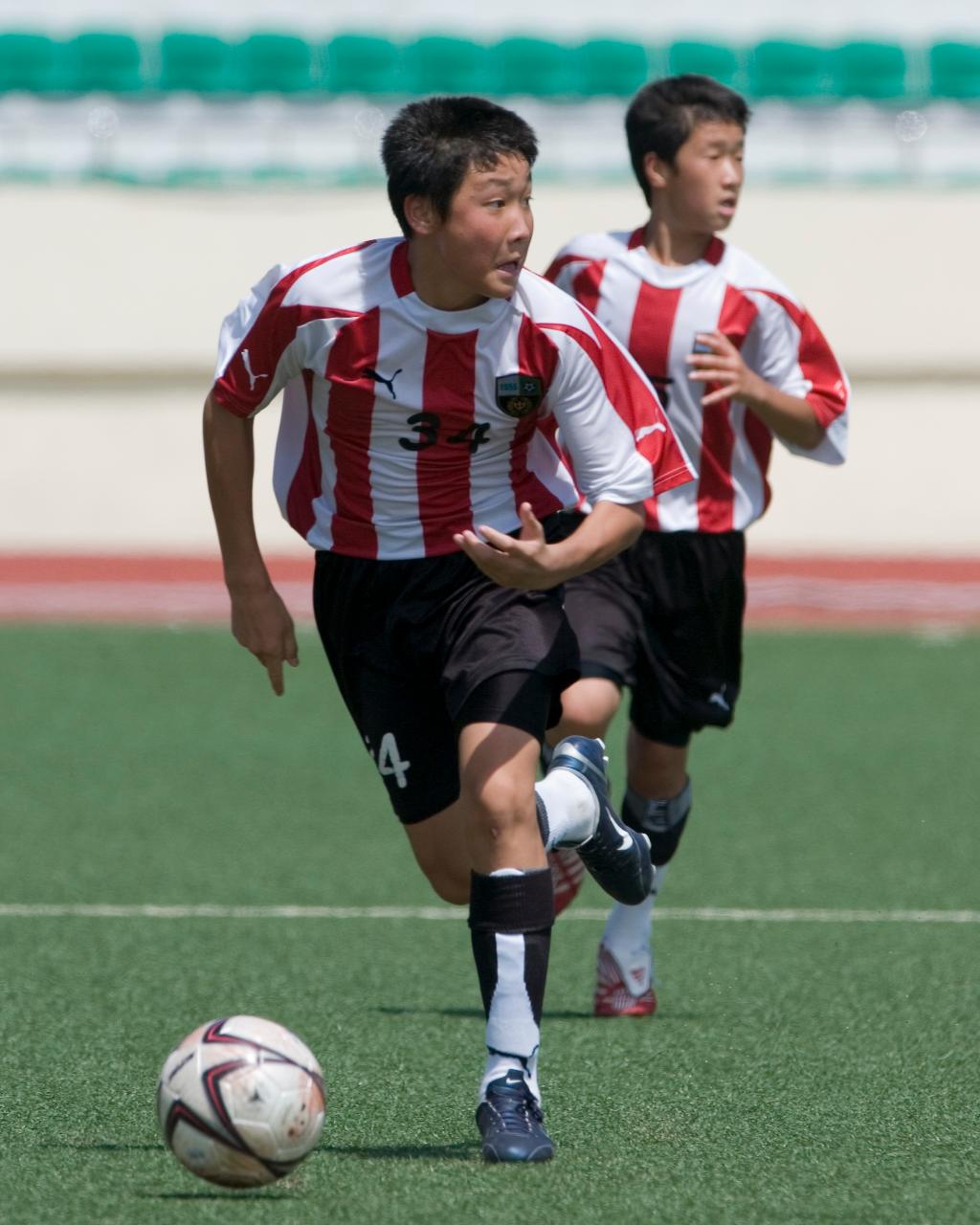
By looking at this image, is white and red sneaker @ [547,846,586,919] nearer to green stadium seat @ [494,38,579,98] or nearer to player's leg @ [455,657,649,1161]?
player's leg @ [455,657,649,1161]

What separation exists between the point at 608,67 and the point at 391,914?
40.3ft

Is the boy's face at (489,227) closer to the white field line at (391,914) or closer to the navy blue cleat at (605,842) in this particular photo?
the navy blue cleat at (605,842)

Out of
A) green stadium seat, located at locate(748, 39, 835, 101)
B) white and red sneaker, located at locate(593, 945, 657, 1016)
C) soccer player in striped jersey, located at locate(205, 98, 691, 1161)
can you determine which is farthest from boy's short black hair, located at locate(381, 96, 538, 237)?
green stadium seat, located at locate(748, 39, 835, 101)

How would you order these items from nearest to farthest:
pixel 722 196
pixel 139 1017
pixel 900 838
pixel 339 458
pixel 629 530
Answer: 1. pixel 629 530
2. pixel 339 458
3. pixel 139 1017
4. pixel 722 196
5. pixel 900 838

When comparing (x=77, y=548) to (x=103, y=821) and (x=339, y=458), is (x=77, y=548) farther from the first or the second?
(x=339, y=458)

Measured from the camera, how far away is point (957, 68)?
55.6ft

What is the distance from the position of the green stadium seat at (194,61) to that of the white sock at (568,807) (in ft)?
45.4

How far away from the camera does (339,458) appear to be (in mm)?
3980

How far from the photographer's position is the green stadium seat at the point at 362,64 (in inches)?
669

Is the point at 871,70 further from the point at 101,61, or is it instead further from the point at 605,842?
the point at 605,842

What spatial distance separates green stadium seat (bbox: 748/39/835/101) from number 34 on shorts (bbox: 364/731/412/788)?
13916mm

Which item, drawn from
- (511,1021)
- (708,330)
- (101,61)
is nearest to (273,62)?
(101,61)

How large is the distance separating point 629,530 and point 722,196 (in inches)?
62.5

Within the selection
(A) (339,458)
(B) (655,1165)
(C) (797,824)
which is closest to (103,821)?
(C) (797,824)
